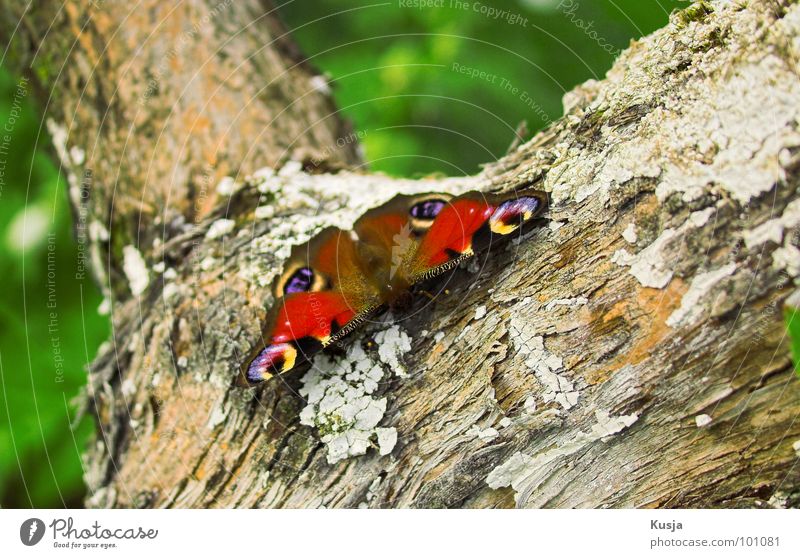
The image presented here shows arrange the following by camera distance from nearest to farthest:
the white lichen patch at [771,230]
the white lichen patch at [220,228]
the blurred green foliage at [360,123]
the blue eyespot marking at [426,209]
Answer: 1. the white lichen patch at [771,230]
2. the blue eyespot marking at [426,209]
3. the white lichen patch at [220,228]
4. the blurred green foliage at [360,123]

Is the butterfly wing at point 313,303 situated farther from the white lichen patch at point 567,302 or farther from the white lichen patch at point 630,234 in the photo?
the white lichen patch at point 630,234

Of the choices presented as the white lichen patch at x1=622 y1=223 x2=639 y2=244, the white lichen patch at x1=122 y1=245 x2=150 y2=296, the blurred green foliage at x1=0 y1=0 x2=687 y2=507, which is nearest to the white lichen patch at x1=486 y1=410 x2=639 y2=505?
the white lichen patch at x1=622 y1=223 x2=639 y2=244

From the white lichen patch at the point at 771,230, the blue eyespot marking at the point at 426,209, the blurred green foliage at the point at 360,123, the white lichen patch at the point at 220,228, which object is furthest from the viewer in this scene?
the blurred green foliage at the point at 360,123

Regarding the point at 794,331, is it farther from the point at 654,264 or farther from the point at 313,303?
the point at 313,303

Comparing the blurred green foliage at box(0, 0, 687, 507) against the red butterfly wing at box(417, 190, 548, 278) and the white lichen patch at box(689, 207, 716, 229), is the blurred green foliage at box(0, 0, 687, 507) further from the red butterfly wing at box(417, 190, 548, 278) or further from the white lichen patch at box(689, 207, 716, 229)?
the white lichen patch at box(689, 207, 716, 229)

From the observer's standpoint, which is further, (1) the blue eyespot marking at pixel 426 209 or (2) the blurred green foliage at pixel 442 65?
(2) the blurred green foliage at pixel 442 65

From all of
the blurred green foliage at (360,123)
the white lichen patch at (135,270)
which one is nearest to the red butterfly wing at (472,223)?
the blurred green foliage at (360,123)
